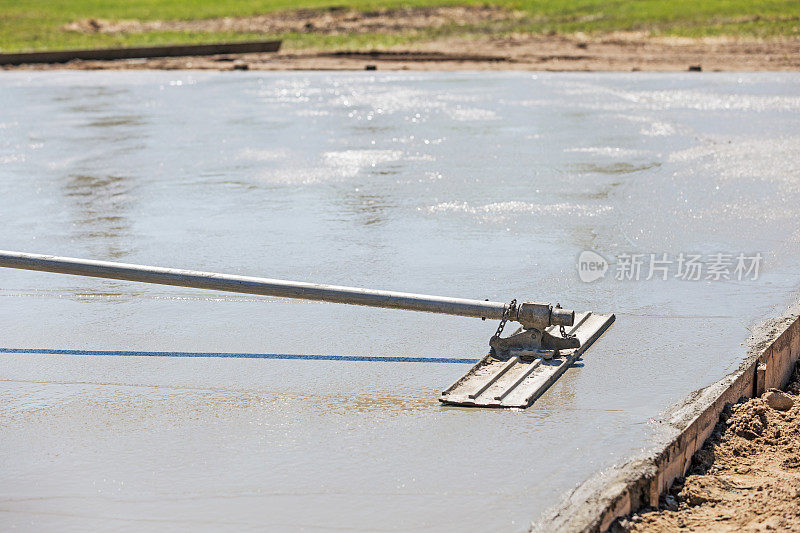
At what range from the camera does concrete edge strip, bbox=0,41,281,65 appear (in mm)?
23641

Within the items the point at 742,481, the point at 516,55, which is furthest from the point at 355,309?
the point at 516,55

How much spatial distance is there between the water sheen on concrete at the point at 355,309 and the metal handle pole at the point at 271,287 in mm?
267

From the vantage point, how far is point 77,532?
318 centimetres

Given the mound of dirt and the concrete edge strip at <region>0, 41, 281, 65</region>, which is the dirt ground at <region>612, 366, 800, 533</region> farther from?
the mound of dirt

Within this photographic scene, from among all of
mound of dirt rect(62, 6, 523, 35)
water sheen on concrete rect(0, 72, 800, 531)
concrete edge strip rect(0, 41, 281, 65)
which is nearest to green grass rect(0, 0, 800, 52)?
mound of dirt rect(62, 6, 523, 35)

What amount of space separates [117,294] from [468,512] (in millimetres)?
3223

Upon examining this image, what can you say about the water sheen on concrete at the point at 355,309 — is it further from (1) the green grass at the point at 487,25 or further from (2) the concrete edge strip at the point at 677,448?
(1) the green grass at the point at 487,25

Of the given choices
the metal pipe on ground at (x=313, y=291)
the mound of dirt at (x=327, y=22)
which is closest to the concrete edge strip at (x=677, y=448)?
the metal pipe on ground at (x=313, y=291)

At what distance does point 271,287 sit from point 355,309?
32.9 inches

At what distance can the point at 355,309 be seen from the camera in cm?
546

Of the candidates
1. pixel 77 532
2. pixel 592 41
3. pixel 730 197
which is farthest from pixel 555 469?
pixel 592 41

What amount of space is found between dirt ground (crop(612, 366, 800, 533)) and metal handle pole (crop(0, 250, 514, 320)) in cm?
113

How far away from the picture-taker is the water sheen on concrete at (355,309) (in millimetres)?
3463

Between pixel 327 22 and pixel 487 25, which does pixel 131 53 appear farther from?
pixel 487 25
